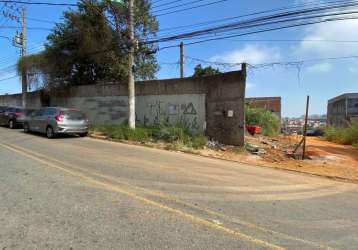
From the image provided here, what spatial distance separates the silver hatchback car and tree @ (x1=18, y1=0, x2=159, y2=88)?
18.1 feet

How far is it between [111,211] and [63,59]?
23.1 metres

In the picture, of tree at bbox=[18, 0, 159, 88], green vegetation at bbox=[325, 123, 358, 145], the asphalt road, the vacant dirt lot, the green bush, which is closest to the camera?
the asphalt road

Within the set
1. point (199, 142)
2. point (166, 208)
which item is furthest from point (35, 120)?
point (166, 208)

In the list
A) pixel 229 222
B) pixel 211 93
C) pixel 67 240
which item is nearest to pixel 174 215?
pixel 229 222

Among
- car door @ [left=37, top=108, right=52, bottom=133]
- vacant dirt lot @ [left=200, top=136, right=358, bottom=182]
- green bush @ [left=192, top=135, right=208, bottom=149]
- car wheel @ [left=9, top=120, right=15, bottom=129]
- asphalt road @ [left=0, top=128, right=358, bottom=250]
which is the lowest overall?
vacant dirt lot @ [left=200, top=136, right=358, bottom=182]

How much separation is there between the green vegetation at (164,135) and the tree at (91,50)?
592 cm

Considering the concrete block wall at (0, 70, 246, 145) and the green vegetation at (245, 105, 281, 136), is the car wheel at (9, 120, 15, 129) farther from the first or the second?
the green vegetation at (245, 105, 281, 136)

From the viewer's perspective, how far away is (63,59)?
26656 mm

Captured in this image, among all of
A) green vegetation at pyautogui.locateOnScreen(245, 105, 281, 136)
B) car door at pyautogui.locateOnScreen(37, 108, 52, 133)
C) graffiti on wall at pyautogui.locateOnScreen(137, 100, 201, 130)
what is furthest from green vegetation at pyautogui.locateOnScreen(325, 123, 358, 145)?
car door at pyautogui.locateOnScreen(37, 108, 52, 133)

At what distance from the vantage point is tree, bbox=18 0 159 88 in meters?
23.8

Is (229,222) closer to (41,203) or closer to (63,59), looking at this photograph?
(41,203)

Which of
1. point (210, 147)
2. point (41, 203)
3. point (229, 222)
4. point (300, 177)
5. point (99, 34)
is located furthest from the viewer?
point (99, 34)

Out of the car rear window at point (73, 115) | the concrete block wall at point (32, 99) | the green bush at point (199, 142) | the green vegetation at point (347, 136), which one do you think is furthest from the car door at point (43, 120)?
the green vegetation at point (347, 136)

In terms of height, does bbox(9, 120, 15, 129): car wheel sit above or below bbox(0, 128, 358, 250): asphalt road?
above
